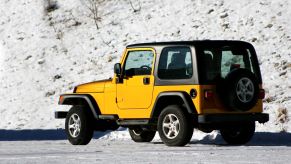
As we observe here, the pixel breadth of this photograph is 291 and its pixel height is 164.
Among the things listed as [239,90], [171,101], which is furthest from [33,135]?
[239,90]

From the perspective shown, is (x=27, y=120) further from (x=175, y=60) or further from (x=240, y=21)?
(x=175, y=60)

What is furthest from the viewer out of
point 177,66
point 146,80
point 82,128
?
point 82,128

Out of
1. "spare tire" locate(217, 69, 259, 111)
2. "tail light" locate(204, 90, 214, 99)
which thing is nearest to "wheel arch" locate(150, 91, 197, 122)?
"tail light" locate(204, 90, 214, 99)

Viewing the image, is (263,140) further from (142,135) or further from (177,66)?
(177,66)

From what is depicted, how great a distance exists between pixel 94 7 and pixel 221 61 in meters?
20.5

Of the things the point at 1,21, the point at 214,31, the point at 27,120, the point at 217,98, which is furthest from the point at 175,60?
the point at 1,21

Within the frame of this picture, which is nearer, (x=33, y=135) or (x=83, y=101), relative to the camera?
(x=83, y=101)

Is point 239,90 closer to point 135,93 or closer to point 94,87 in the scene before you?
point 135,93

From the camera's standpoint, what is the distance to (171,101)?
1480 cm

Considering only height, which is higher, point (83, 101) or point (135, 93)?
point (135, 93)

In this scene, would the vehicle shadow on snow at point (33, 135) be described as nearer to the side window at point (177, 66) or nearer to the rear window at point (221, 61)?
the side window at point (177, 66)

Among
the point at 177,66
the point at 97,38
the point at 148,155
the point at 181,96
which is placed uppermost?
the point at 97,38

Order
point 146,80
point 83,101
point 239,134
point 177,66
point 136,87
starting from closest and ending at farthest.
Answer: point 177,66, point 146,80, point 136,87, point 239,134, point 83,101

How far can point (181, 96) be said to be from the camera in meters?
14.1
